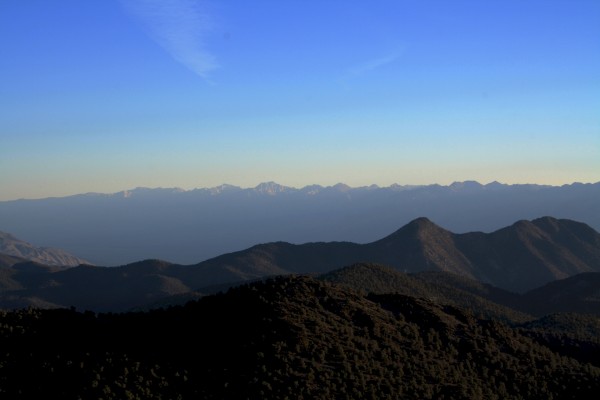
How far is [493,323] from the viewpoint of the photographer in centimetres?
5056

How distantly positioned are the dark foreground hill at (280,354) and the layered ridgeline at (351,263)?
330ft

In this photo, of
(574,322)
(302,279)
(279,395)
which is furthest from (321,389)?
(574,322)

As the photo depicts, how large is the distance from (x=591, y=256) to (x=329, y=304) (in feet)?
509

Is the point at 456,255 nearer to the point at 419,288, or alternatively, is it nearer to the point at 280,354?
the point at 419,288

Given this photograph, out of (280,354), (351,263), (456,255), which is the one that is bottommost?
(351,263)

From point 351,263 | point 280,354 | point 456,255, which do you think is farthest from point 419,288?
point 456,255

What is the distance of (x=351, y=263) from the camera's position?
17125 centimetres

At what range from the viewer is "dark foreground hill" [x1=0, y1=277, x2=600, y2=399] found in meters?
33.8

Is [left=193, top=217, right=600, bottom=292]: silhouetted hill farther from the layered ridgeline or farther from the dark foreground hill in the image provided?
the dark foreground hill

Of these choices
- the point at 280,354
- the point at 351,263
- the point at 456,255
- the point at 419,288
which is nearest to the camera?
the point at 280,354

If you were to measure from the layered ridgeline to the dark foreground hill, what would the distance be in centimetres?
10069

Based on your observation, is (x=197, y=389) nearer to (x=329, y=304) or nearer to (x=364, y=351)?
(x=364, y=351)

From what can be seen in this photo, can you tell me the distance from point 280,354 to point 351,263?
135528mm

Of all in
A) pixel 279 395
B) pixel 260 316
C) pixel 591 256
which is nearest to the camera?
pixel 279 395
